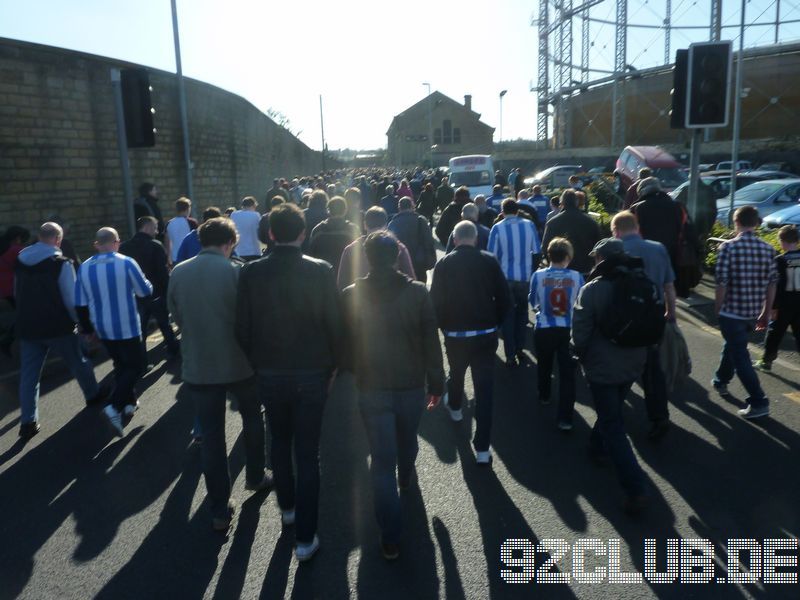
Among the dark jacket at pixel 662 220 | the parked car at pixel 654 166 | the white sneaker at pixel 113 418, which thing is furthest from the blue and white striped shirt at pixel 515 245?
the parked car at pixel 654 166

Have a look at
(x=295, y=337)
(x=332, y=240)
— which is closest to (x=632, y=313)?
(x=295, y=337)

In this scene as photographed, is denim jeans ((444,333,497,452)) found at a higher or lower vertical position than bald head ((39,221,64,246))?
lower

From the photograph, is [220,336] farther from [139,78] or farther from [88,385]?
[139,78]

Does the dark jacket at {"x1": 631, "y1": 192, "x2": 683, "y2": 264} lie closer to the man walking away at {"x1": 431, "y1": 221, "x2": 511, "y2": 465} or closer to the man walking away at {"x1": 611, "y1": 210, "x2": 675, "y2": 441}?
the man walking away at {"x1": 611, "y1": 210, "x2": 675, "y2": 441}

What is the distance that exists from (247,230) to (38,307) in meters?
3.63

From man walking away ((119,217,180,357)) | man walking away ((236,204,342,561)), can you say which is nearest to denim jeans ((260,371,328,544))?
man walking away ((236,204,342,561))

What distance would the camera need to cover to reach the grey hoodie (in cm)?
567

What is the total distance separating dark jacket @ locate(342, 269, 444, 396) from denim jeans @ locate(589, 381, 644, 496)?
1.28m

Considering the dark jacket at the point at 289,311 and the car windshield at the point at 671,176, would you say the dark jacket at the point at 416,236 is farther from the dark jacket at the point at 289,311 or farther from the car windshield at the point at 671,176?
the car windshield at the point at 671,176

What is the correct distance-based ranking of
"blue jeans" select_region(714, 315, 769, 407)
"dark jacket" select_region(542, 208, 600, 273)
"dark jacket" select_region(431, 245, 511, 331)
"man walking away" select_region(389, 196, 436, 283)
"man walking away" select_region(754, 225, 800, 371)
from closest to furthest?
"dark jacket" select_region(431, 245, 511, 331)
"blue jeans" select_region(714, 315, 769, 407)
"man walking away" select_region(754, 225, 800, 371)
"dark jacket" select_region(542, 208, 600, 273)
"man walking away" select_region(389, 196, 436, 283)

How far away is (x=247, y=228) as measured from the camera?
29.4ft

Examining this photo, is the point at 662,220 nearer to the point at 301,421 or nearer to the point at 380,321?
the point at 380,321

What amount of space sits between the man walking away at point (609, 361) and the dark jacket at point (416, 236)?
3.36 metres

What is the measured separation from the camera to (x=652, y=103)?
50469mm
